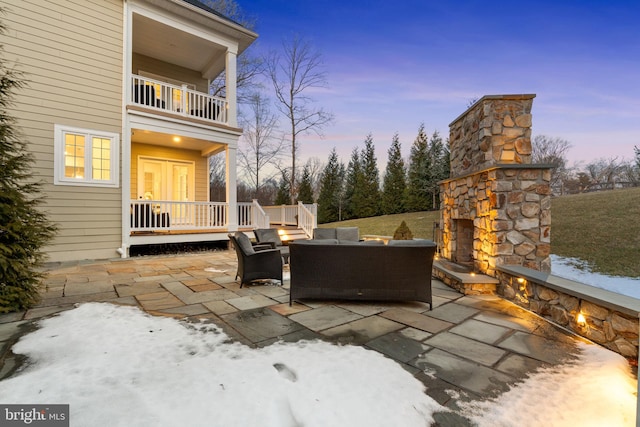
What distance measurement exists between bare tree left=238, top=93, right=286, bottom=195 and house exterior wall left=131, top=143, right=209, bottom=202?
6.77 metres

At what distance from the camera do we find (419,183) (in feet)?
61.3

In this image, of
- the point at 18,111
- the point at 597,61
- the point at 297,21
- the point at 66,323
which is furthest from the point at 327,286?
the point at 297,21

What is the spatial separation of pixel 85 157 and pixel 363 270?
672cm

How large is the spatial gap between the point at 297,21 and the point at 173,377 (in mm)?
15157

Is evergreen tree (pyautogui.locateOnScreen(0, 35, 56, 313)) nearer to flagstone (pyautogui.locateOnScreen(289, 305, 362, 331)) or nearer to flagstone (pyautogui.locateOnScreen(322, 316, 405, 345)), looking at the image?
flagstone (pyautogui.locateOnScreen(289, 305, 362, 331))

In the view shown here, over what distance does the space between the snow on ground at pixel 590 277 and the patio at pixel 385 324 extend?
3.28 metres

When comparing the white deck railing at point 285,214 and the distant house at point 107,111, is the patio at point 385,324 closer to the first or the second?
the distant house at point 107,111

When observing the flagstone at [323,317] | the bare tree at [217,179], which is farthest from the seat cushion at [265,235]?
the bare tree at [217,179]

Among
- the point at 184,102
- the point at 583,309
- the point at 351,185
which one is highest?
the point at 184,102

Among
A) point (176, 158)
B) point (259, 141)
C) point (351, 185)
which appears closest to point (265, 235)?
point (176, 158)

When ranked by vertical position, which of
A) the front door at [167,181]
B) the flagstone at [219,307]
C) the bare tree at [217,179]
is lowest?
the flagstone at [219,307]

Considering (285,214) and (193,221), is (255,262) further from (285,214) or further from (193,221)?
(285,214)

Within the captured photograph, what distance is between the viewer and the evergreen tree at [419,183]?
18.5m

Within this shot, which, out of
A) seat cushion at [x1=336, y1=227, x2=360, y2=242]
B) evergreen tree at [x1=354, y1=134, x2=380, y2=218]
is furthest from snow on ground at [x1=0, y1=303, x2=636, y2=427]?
evergreen tree at [x1=354, y1=134, x2=380, y2=218]
